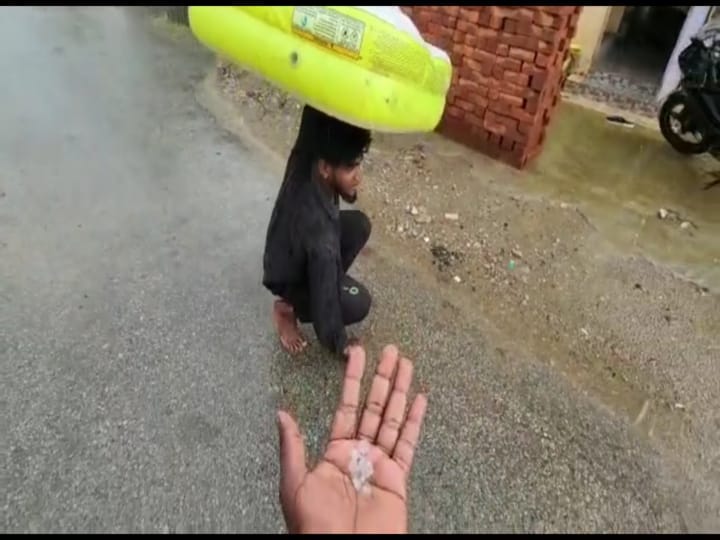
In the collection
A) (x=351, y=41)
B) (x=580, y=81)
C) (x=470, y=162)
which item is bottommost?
(x=470, y=162)

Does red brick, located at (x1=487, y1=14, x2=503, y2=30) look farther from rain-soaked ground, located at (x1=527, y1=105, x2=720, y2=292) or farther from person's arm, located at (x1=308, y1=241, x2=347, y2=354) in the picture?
person's arm, located at (x1=308, y1=241, x2=347, y2=354)

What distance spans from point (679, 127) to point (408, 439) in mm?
3613

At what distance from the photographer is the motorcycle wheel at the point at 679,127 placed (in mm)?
3771

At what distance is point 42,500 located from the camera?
5.88 ft

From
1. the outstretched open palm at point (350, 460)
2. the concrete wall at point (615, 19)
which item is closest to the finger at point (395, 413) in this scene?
the outstretched open palm at point (350, 460)

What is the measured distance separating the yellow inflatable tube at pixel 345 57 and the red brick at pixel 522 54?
210cm

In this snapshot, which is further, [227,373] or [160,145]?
[160,145]

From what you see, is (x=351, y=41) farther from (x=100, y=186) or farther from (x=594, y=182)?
(x=594, y=182)

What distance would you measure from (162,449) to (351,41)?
5.02 ft

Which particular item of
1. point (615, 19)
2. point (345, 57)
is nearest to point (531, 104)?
point (345, 57)

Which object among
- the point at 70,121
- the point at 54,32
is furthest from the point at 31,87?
the point at 54,32

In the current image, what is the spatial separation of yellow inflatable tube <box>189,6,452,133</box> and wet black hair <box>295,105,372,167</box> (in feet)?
0.87

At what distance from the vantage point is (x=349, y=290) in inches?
87.7

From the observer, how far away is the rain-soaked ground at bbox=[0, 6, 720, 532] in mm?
1906
